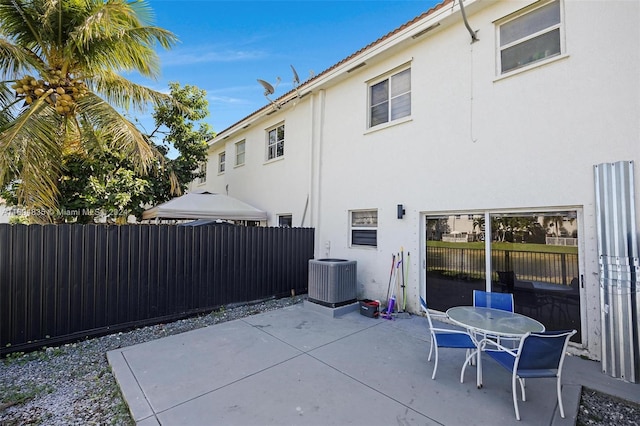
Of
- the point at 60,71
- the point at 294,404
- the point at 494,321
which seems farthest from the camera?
the point at 60,71

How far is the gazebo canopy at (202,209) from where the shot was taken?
30.3 feet

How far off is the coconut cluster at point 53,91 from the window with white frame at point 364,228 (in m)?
7.62

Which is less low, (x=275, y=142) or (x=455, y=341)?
(x=275, y=142)

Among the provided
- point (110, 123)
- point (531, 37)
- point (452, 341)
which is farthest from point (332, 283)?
point (110, 123)

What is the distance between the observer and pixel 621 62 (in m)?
4.52

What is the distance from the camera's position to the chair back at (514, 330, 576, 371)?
9.90 feet

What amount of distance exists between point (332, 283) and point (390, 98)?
5.16 meters

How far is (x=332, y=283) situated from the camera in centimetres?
702

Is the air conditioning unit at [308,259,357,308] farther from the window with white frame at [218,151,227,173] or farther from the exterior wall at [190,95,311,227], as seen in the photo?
the window with white frame at [218,151,227,173]

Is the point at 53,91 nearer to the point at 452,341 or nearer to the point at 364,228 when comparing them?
the point at 364,228

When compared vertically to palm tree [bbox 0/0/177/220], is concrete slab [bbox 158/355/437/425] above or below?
below

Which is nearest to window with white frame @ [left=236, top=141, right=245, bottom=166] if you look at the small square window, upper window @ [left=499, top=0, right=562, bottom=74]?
the small square window

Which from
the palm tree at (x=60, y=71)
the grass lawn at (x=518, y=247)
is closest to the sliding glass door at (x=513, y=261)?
the grass lawn at (x=518, y=247)

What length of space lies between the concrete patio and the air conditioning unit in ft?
4.52
